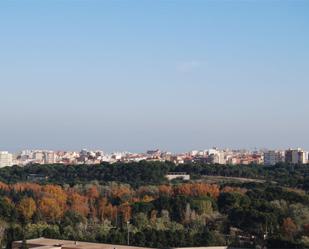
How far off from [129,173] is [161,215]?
65.5ft

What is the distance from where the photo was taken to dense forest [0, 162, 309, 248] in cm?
2158

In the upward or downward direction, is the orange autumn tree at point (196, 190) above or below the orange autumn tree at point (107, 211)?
above

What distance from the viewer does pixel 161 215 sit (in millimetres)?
28219

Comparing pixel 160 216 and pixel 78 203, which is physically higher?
pixel 78 203

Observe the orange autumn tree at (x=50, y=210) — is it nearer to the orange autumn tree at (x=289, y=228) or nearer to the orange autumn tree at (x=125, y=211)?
the orange autumn tree at (x=125, y=211)

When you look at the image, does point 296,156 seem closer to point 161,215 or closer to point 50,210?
point 161,215

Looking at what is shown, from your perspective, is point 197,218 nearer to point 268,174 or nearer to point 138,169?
point 138,169

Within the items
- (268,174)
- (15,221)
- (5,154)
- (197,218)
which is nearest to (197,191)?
(197,218)

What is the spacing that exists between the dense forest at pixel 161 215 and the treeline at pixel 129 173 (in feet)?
8.93

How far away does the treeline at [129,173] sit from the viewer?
153 ft

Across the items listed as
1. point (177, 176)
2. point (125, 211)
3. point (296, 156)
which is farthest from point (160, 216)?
point (296, 156)

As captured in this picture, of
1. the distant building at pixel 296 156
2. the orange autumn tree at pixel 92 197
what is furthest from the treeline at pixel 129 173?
the distant building at pixel 296 156

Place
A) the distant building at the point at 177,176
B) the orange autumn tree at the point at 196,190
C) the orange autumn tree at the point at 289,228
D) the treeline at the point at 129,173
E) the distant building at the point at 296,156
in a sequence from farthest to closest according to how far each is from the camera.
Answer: the distant building at the point at 296,156, the distant building at the point at 177,176, the treeline at the point at 129,173, the orange autumn tree at the point at 196,190, the orange autumn tree at the point at 289,228

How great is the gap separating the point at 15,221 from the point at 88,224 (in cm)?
371
